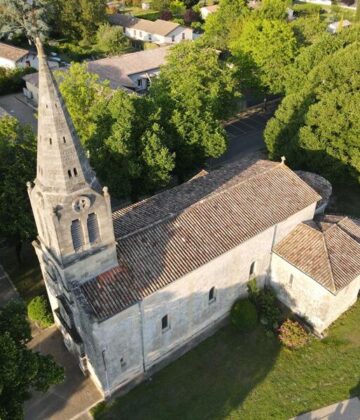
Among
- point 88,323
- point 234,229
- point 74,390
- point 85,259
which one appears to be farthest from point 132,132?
point 74,390

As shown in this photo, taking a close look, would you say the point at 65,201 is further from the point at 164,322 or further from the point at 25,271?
the point at 25,271

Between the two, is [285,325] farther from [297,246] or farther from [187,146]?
[187,146]

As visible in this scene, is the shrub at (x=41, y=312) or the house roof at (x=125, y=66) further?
the house roof at (x=125, y=66)

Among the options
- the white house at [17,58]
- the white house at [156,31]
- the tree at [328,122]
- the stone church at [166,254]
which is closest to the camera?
the stone church at [166,254]

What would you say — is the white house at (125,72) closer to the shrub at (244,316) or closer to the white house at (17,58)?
the white house at (17,58)

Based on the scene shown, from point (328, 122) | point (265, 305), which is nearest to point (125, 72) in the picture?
point (328, 122)

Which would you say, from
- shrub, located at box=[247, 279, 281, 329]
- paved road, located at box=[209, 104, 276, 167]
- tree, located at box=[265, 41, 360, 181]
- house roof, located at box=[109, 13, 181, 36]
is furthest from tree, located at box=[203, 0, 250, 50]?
shrub, located at box=[247, 279, 281, 329]

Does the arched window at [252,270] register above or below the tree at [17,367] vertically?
below

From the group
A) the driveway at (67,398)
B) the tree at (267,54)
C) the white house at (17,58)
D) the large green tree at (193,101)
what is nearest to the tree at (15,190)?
the driveway at (67,398)
